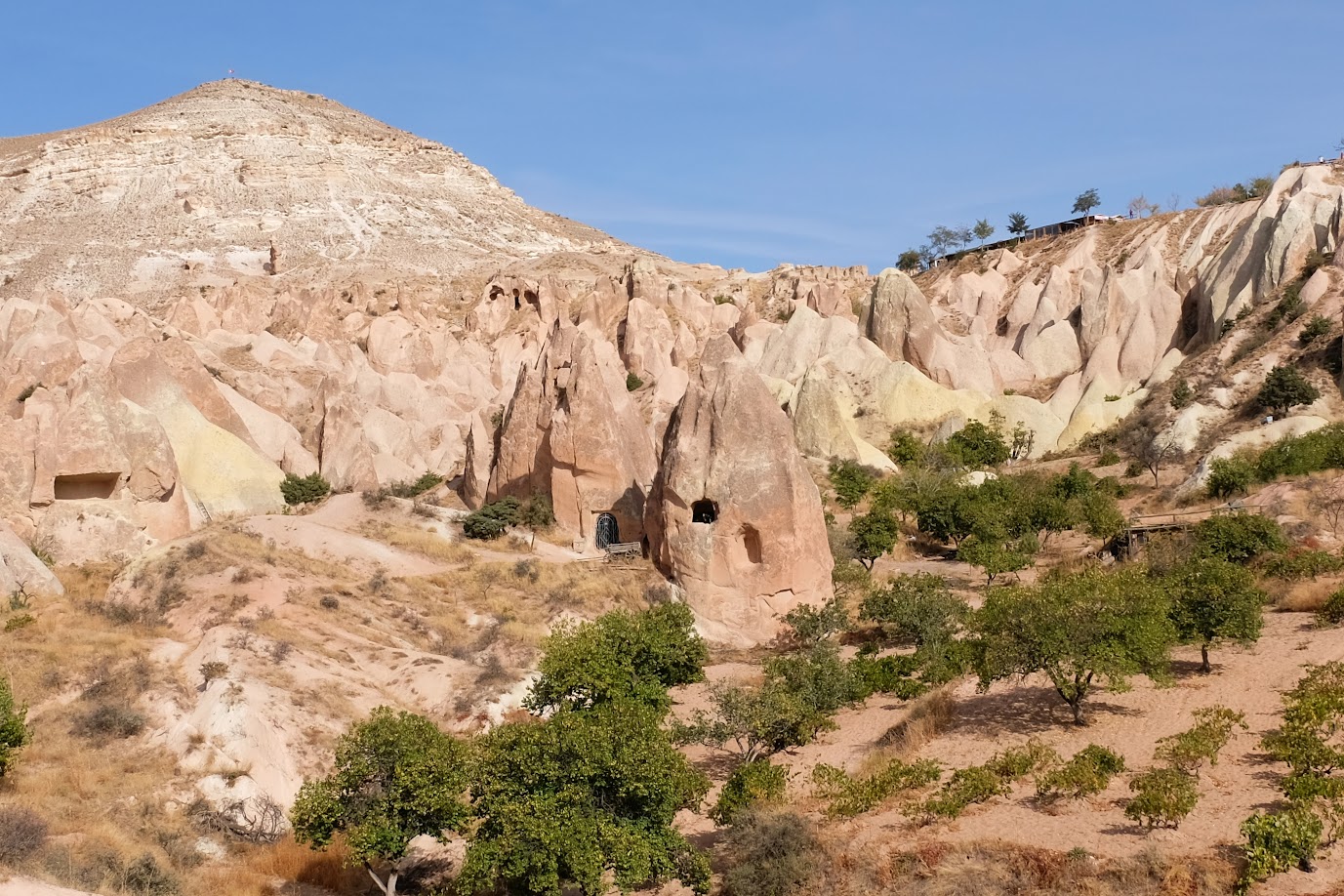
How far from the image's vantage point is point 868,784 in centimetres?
Result: 1489

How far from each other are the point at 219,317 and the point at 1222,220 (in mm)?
50389

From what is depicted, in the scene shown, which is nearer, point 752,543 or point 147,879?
point 147,879

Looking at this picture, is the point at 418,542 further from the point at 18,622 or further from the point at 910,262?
the point at 910,262

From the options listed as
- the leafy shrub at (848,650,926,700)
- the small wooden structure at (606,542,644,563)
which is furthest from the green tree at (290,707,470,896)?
the small wooden structure at (606,542,644,563)

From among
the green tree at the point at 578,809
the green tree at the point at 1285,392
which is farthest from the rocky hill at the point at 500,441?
the green tree at the point at 578,809

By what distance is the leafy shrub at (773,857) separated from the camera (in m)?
12.8

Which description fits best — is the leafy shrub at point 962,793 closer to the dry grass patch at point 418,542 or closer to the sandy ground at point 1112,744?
the sandy ground at point 1112,744

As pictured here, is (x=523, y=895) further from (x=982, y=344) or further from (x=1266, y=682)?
(x=982, y=344)

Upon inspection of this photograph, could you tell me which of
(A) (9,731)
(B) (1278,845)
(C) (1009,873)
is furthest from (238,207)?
(B) (1278,845)

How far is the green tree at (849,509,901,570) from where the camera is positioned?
29266 mm

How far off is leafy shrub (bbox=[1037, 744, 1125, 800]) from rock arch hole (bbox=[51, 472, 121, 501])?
20.0 metres

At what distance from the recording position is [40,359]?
1302 inches

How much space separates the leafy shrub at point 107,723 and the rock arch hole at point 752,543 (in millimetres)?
12236

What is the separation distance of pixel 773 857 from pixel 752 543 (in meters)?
12.2
